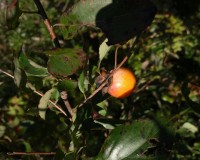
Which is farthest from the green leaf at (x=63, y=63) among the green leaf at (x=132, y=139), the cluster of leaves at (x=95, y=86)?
the green leaf at (x=132, y=139)

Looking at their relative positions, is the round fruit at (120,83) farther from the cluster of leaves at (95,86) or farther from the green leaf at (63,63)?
the green leaf at (63,63)

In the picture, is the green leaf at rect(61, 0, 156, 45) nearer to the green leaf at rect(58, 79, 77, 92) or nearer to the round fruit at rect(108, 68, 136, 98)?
the green leaf at rect(58, 79, 77, 92)

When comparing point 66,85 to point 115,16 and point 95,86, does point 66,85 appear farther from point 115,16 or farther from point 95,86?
point 95,86

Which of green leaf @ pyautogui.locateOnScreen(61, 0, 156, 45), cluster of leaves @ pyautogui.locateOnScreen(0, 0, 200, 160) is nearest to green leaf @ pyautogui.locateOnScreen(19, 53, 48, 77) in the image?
cluster of leaves @ pyautogui.locateOnScreen(0, 0, 200, 160)

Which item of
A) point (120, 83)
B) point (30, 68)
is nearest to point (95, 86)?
point (120, 83)

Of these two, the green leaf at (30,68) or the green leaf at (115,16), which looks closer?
the green leaf at (115,16)

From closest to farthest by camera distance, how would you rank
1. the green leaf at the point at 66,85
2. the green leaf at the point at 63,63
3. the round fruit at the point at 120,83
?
the green leaf at the point at 63,63 → the green leaf at the point at 66,85 → the round fruit at the point at 120,83
